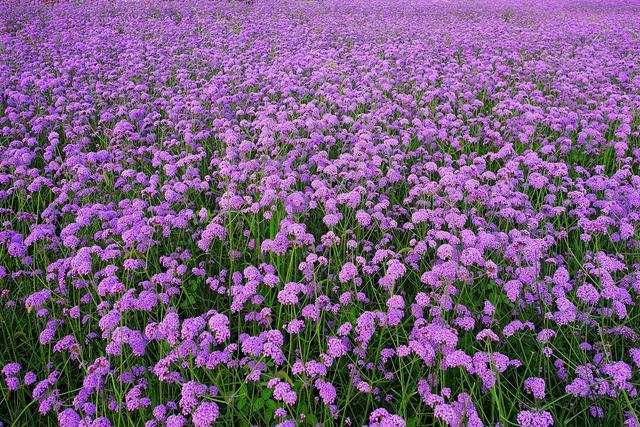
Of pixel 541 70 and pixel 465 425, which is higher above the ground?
pixel 541 70

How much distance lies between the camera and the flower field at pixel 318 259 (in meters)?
2.24

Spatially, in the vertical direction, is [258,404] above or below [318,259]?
below

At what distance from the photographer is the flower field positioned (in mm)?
2242

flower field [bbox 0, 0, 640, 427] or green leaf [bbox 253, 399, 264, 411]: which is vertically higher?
flower field [bbox 0, 0, 640, 427]

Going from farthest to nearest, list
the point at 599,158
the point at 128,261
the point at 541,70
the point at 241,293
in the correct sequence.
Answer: the point at 541,70 → the point at 599,158 → the point at 128,261 → the point at 241,293

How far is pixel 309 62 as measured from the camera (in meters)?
8.31

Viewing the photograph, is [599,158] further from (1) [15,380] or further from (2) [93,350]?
(1) [15,380]

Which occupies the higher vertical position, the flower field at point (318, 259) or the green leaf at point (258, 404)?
the flower field at point (318, 259)

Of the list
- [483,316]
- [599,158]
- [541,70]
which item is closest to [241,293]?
[483,316]

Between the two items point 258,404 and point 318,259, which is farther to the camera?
point 318,259

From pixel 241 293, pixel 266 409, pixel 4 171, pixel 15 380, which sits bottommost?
pixel 266 409

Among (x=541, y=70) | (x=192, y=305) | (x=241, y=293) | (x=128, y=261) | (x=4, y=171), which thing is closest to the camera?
(x=241, y=293)

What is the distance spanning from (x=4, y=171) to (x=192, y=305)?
2.81m

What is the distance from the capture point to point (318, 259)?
9.65ft
